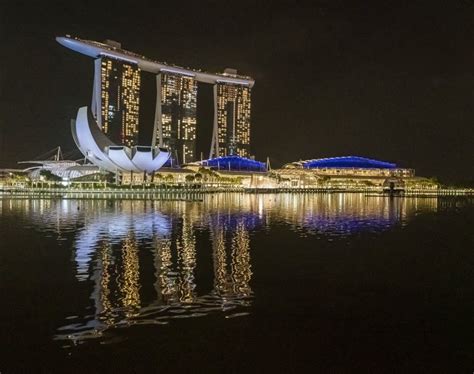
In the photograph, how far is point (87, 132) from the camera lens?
46000 millimetres

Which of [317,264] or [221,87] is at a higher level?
[221,87]

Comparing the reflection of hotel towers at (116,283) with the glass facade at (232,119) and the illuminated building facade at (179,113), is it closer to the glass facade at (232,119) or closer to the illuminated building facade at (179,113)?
the illuminated building facade at (179,113)

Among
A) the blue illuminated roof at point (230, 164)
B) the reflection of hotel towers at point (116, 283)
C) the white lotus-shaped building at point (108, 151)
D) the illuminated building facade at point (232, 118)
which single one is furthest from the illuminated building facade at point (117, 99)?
the reflection of hotel towers at point (116, 283)

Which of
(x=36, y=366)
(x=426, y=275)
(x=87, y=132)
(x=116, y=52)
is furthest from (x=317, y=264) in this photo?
(x=116, y=52)

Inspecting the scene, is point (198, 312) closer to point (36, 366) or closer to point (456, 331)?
point (36, 366)

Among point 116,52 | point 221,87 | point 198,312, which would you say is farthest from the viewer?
point 221,87

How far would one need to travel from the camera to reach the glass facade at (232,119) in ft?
332

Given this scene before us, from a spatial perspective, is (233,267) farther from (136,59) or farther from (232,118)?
(232,118)

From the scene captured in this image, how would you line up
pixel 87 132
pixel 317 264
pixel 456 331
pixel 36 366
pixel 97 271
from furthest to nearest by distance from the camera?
pixel 87 132 → pixel 317 264 → pixel 97 271 → pixel 456 331 → pixel 36 366

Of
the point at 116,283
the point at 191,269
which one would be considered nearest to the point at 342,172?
the point at 191,269

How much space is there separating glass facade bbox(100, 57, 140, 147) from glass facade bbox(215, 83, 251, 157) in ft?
70.3

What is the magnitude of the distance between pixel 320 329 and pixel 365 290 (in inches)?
84.3

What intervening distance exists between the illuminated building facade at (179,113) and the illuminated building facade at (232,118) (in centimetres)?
644

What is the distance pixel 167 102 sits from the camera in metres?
91.9
